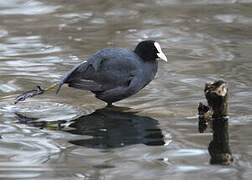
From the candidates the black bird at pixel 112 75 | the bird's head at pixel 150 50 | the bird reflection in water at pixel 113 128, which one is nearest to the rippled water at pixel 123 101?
the bird reflection in water at pixel 113 128

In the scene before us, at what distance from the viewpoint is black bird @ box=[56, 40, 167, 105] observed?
6266 millimetres

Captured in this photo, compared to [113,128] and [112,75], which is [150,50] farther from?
[113,128]

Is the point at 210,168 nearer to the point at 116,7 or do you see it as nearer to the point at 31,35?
the point at 31,35

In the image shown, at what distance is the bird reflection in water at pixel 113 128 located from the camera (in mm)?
5266

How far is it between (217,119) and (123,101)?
1.41 m

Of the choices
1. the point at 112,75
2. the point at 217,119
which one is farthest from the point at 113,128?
the point at 217,119

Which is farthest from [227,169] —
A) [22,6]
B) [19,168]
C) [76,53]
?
[22,6]

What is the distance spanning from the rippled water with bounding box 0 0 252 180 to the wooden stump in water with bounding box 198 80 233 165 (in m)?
0.07

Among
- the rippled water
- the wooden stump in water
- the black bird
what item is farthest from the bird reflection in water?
the wooden stump in water

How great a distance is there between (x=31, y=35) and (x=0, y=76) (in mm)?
2502

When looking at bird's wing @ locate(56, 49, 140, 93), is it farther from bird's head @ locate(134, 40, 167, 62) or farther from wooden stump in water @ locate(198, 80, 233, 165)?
wooden stump in water @ locate(198, 80, 233, 165)

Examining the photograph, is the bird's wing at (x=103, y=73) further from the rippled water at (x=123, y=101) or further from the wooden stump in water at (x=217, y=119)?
the wooden stump in water at (x=217, y=119)

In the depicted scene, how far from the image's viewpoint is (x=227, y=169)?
4500 millimetres

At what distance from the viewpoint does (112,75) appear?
6312 mm
